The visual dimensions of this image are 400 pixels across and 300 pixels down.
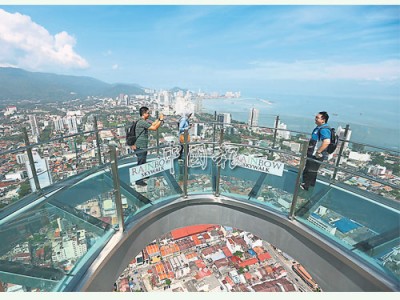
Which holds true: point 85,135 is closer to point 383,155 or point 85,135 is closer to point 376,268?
point 376,268

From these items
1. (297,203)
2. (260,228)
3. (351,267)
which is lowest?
(260,228)

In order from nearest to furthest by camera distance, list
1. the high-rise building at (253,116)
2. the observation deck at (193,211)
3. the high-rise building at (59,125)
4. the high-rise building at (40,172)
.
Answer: the observation deck at (193,211) → the high-rise building at (40,172) → the high-rise building at (59,125) → the high-rise building at (253,116)

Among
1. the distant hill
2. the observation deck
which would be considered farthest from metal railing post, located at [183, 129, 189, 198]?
the distant hill

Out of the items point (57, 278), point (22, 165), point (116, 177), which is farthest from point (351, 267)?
point (22, 165)

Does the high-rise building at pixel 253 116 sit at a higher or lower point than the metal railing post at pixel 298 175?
higher

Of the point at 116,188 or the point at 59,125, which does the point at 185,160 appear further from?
the point at 59,125

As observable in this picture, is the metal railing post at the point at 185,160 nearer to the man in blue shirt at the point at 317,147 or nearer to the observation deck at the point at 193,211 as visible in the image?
the observation deck at the point at 193,211

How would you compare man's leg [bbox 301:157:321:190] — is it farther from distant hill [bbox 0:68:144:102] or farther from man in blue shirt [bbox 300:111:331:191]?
A: distant hill [bbox 0:68:144:102]

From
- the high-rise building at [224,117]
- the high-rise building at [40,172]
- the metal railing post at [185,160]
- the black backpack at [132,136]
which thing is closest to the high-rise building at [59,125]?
the high-rise building at [40,172]
